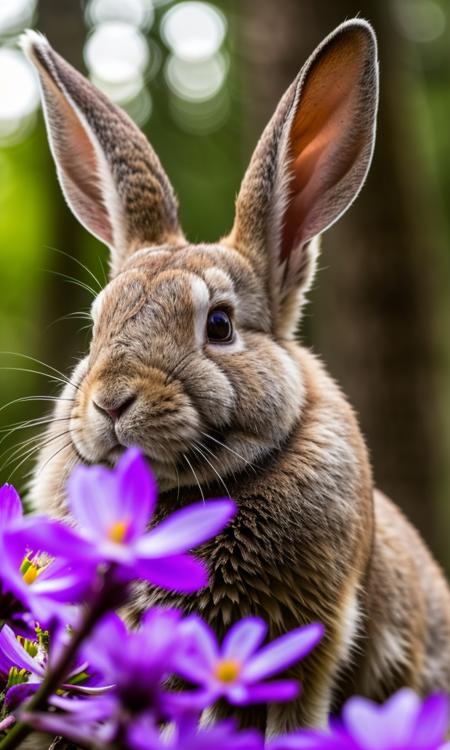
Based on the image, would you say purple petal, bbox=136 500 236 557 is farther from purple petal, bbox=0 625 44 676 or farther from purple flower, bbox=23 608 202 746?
purple petal, bbox=0 625 44 676

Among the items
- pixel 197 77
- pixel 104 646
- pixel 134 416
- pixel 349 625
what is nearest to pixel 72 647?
pixel 104 646

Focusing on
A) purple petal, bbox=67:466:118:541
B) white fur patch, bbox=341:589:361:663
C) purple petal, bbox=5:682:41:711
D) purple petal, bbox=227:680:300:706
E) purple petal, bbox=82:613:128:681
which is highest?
purple petal, bbox=67:466:118:541

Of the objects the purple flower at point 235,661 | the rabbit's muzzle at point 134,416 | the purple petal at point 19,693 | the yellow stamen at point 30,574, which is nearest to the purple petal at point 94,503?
the purple flower at point 235,661

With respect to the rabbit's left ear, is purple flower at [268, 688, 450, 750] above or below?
below

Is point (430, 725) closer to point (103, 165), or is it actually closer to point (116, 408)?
point (116, 408)

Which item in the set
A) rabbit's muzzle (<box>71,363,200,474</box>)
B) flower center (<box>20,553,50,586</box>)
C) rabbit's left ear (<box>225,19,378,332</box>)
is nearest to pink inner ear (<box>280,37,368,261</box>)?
rabbit's left ear (<box>225,19,378,332</box>)

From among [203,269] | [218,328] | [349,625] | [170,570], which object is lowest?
[349,625]
